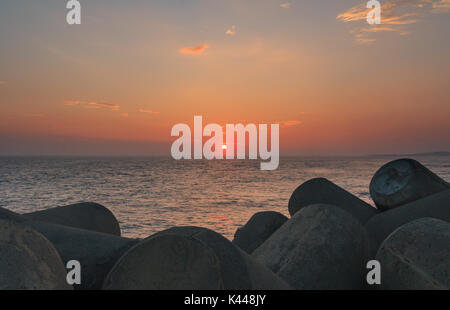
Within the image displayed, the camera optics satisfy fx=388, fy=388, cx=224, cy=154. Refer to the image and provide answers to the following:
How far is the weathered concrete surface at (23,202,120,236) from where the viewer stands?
175 inches

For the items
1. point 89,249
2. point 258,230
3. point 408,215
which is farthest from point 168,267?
point 408,215

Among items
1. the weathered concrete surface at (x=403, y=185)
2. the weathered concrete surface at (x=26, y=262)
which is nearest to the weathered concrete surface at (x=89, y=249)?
the weathered concrete surface at (x=26, y=262)

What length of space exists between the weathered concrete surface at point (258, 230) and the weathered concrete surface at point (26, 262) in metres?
3.42

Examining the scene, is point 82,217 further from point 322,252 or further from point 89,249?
point 322,252

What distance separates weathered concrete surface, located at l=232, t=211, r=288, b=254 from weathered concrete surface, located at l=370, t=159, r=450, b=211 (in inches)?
76.1

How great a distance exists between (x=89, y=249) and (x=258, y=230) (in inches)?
114

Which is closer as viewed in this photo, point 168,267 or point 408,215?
point 168,267

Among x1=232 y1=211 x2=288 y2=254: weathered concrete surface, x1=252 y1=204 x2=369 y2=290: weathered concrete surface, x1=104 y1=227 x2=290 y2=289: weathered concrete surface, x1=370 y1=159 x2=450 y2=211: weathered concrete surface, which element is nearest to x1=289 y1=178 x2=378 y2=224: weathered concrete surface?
x1=370 y1=159 x2=450 y2=211: weathered concrete surface

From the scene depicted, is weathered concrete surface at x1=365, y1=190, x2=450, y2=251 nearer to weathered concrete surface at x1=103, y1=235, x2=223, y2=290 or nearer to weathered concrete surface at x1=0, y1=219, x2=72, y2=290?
weathered concrete surface at x1=103, y1=235, x2=223, y2=290

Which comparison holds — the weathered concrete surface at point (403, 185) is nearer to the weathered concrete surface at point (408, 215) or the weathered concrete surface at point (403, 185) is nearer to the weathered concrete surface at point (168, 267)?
the weathered concrete surface at point (408, 215)

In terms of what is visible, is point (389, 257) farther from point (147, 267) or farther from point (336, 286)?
point (147, 267)

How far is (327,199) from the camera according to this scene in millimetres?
5945

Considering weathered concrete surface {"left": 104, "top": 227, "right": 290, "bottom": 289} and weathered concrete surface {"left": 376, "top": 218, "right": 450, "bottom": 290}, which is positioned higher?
weathered concrete surface {"left": 104, "top": 227, "right": 290, "bottom": 289}

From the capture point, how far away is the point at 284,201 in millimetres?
16219
